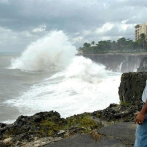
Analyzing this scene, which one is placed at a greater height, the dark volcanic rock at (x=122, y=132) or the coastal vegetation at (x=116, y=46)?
the coastal vegetation at (x=116, y=46)

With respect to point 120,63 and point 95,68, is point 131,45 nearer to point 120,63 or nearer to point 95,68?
point 120,63

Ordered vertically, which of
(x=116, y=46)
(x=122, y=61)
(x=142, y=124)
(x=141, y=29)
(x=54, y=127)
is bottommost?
(x=54, y=127)

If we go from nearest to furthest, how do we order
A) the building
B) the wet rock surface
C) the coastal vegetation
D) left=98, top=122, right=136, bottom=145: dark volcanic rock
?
1. the wet rock surface
2. left=98, top=122, right=136, bottom=145: dark volcanic rock
3. the coastal vegetation
4. the building

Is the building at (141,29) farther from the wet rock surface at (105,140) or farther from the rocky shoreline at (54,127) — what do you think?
the wet rock surface at (105,140)

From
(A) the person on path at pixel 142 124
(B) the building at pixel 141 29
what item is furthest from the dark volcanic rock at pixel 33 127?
(B) the building at pixel 141 29

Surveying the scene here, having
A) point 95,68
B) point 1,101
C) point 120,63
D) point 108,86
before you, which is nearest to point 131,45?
point 120,63

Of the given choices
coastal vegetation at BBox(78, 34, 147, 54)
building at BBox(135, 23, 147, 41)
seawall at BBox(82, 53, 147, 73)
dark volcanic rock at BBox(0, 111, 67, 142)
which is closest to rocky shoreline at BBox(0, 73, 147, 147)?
dark volcanic rock at BBox(0, 111, 67, 142)

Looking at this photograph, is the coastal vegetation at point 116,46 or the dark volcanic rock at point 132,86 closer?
the dark volcanic rock at point 132,86

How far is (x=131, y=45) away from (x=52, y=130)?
80707 millimetres

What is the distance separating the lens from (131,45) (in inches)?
3172

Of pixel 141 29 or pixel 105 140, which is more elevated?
pixel 141 29

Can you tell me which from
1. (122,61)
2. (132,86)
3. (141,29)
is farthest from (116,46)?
(132,86)

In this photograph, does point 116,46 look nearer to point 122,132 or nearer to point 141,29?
point 141,29

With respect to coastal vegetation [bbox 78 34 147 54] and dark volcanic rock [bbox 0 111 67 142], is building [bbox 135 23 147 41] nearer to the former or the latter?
coastal vegetation [bbox 78 34 147 54]
